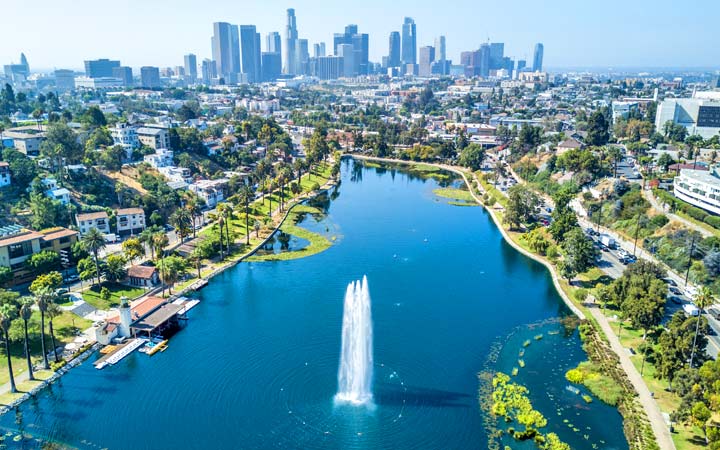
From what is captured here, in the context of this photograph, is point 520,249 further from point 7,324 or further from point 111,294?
point 7,324

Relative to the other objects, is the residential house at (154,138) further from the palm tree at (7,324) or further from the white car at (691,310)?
the white car at (691,310)

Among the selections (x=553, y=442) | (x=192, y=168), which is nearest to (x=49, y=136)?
(x=192, y=168)

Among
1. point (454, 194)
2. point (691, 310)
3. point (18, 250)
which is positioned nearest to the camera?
point (691, 310)

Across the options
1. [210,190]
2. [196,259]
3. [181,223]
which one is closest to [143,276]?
[196,259]

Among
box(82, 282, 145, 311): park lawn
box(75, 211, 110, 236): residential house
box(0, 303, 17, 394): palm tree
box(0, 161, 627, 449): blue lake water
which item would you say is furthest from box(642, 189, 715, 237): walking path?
box(75, 211, 110, 236): residential house

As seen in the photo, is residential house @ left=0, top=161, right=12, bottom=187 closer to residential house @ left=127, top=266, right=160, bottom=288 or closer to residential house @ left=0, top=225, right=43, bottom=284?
residential house @ left=0, top=225, right=43, bottom=284

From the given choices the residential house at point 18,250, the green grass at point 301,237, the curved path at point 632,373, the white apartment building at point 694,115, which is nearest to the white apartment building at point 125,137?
the green grass at point 301,237
